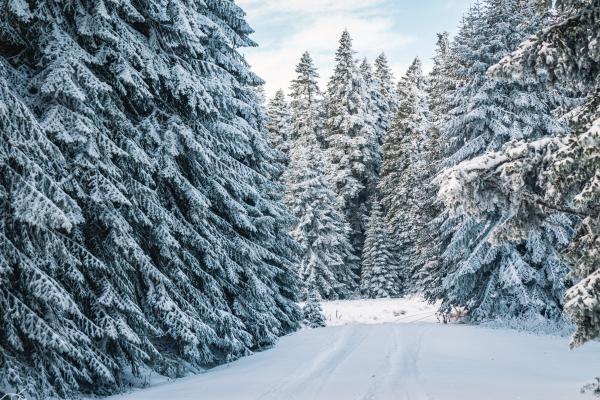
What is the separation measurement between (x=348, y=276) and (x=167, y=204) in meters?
33.8

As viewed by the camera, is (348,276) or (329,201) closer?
(329,201)

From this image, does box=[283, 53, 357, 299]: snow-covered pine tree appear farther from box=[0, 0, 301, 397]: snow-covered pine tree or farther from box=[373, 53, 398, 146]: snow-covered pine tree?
box=[0, 0, 301, 397]: snow-covered pine tree

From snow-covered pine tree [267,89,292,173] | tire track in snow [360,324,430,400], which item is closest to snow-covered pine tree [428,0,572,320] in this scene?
tire track in snow [360,324,430,400]

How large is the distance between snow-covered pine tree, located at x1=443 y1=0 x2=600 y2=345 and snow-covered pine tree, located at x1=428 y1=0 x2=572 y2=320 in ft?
42.3

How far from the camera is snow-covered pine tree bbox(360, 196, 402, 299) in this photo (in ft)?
141

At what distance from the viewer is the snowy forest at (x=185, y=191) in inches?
259

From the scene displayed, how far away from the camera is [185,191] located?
449 inches

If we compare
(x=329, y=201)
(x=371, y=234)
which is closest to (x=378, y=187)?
(x=371, y=234)

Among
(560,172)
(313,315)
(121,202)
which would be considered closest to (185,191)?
(121,202)

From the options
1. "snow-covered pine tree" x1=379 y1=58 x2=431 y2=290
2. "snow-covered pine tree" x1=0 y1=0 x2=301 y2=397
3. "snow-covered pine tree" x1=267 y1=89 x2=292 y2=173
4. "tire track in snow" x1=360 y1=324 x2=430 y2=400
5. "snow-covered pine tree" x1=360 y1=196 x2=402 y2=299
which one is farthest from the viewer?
"snow-covered pine tree" x1=267 y1=89 x2=292 y2=173

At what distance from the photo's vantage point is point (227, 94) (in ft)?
42.3

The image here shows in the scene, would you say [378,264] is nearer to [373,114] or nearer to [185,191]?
[373,114]

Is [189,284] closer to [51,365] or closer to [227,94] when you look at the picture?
[51,365]

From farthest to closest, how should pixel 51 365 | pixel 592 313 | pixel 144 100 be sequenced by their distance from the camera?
pixel 144 100
pixel 51 365
pixel 592 313
